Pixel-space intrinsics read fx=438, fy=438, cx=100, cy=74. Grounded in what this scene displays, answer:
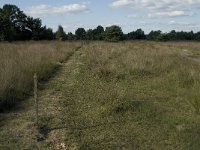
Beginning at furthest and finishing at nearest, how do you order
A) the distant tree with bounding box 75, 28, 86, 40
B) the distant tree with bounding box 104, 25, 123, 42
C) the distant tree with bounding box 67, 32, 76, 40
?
the distant tree with bounding box 75, 28, 86, 40 < the distant tree with bounding box 67, 32, 76, 40 < the distant tree with bounding box 104, 25, 123, 42

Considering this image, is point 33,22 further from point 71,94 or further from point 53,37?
point 71,94

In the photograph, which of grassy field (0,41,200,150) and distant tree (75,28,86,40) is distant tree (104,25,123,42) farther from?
grassy field (0,41,200,150)

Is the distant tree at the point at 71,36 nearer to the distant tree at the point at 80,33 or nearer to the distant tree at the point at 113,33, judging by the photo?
the distant tree at the point at 80,33

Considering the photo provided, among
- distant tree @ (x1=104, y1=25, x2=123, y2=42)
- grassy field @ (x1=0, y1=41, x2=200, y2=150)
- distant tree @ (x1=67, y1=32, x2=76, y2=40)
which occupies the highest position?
grassy field @ (x1=0, y1=41, x2=200, y2=150)

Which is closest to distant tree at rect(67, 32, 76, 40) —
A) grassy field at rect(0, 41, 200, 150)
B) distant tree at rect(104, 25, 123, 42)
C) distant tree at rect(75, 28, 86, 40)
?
distant tree at rect(75, 28, 86, 40)

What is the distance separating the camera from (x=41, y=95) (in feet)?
36.0

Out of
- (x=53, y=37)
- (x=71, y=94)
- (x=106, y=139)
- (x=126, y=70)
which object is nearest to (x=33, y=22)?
(x=53, y=37)

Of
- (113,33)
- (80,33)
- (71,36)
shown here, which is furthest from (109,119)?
(80,33)

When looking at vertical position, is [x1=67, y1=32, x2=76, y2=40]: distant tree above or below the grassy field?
below

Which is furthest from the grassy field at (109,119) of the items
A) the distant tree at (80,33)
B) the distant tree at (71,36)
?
the distant tree at (80,33)

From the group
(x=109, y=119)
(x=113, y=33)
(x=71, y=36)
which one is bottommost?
(x=71, y=36)

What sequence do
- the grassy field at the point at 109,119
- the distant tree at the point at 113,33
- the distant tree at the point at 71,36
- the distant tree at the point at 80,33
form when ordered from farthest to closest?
the distant tree at the point at 80,33 < the distant tree at the point at 71,36 < the distant tree at the point at 113,33 < the grassy field at the point at 109,119

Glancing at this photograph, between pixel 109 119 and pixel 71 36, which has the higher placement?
pixel 109 119

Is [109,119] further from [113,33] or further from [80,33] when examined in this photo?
[80,33]
